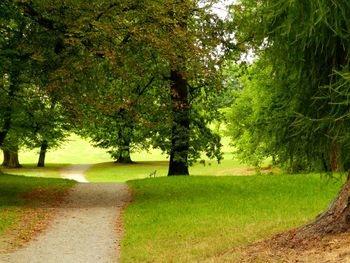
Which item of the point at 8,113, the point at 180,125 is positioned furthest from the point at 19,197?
the point at 180,125

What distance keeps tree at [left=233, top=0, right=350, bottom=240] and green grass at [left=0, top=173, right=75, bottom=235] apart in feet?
25.0

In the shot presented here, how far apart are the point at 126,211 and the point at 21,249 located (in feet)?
16.8

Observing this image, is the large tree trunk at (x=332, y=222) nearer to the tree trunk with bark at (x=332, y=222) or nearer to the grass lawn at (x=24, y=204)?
the tree trunk with bark at (x=332, y=222)

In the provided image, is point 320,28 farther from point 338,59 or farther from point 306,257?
point 306,257

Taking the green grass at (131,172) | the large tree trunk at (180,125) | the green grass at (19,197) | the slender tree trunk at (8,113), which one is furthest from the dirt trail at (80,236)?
the green grass at (131,172)

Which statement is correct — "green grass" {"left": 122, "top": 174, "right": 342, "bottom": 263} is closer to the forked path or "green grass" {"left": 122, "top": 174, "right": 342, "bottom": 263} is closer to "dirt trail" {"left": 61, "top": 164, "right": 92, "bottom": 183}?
the forked path

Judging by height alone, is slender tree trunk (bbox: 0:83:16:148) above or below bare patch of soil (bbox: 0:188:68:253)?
above

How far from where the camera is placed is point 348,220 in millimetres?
7988

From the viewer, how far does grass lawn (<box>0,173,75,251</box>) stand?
13.3m

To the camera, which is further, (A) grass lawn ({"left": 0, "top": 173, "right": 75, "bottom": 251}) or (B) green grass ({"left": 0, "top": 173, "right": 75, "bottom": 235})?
(B) green grass ({"left": 0, "top": 173, "right": 75, "bottom": 235})

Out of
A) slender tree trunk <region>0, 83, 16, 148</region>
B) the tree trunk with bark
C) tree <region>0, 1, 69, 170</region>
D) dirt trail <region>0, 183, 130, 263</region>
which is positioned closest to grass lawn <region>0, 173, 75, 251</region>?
dirt trail <region>0, 183, 130, 263</region>

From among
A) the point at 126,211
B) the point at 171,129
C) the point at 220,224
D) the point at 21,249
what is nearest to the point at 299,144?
the point at 220,224

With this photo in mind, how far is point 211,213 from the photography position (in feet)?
47.3

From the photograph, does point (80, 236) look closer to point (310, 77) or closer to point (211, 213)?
point (211, 213)
